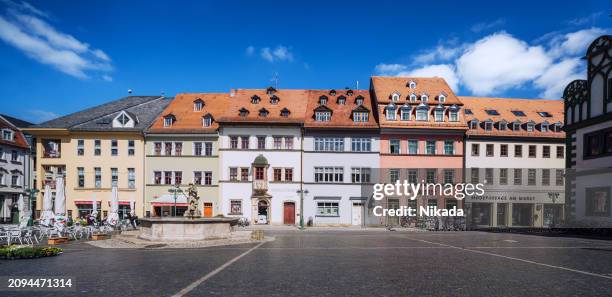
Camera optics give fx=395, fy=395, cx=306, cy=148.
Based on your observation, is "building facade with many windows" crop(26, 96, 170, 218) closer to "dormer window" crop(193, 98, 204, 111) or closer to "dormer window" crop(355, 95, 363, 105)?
"dormer window" crop(193, 98, 204, 111)

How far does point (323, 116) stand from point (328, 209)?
9.84 m

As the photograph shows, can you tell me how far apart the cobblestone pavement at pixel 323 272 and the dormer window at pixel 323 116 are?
25.8 m

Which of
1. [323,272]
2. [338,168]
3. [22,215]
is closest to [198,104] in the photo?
[338,168]

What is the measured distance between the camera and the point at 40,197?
4212 cm

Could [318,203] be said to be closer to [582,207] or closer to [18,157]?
[582,207]

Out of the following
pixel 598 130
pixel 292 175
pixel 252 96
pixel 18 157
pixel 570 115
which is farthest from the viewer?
pixel 18 157

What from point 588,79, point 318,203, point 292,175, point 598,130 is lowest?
point 318,203

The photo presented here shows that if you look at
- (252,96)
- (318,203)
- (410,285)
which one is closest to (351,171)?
(318,203)

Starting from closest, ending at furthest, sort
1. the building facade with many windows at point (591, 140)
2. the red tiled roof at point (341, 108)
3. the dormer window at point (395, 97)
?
the building facade with many windows at point (591, 140) < the red tiled roof at point (341, 108) < the dormer window at point (395, 97)

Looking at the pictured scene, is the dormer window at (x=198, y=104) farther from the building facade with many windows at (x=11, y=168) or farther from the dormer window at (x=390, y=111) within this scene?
the building facade with many windows at (x=11, y=168)

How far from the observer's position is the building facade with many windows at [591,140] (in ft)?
92.8

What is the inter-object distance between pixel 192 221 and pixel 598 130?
29.4 metres

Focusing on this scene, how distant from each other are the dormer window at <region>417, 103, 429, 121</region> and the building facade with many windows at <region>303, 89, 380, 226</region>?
4.82 metres

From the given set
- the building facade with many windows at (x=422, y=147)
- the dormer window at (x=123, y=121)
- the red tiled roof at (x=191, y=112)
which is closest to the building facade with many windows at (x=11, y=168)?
the dormer window at (x=123, y=121)
